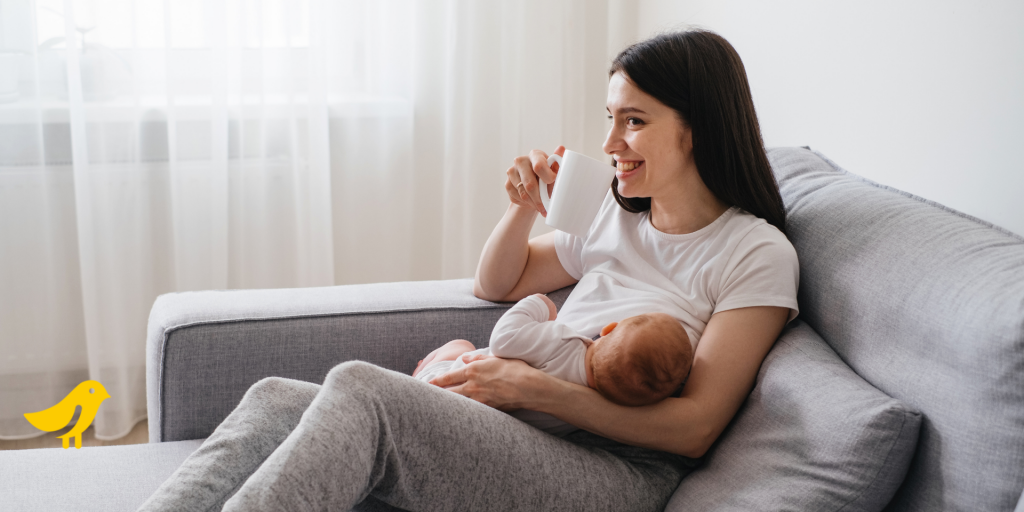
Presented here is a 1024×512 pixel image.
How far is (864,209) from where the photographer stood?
1.15 meters

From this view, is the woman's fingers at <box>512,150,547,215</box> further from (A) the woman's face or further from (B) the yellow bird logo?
(B) the yellow bird logo

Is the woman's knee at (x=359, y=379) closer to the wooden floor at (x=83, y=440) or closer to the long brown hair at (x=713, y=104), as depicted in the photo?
the long brown hair at (x=713, y=104)

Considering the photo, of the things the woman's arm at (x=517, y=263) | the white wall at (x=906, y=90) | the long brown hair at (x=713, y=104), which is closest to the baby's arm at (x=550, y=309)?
the woman's arm at (x=517, y=263)

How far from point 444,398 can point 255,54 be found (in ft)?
5.43

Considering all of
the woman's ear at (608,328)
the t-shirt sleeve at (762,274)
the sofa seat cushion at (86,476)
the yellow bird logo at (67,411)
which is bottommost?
the yellow bird logo at (67,411)

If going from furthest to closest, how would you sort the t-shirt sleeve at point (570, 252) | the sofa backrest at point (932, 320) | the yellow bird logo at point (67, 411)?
the yellow bird logo at point (67, 411)
the t-shirt sleeve at point (570, 252)
the sofa backrest at point (932, 320)

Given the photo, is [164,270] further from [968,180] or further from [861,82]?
[968,180]

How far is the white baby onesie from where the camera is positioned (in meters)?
1.20

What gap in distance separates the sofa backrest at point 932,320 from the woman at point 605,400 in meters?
0.08

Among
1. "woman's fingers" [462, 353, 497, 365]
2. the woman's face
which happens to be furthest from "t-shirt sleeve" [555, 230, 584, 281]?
"woman's fingers" [462, 353, 497, 365]

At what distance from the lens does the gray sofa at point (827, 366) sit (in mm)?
830

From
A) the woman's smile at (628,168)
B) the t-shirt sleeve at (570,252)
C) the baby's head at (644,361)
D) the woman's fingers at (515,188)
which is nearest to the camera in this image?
the baby's head at (644,361)

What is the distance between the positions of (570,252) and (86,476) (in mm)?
959

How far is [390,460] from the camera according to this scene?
3.23 feet
